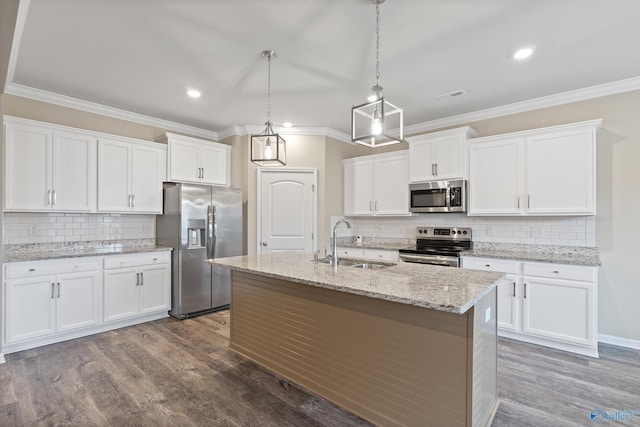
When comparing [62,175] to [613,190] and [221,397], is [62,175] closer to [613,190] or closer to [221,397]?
[221,397]

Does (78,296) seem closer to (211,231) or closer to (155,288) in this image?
(155,288)

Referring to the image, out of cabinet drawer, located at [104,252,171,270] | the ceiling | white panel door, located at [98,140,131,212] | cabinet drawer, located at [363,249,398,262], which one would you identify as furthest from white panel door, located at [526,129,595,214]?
white panel door, located at [98,140,131,212]

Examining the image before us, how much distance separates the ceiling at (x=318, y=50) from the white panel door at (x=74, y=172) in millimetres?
573

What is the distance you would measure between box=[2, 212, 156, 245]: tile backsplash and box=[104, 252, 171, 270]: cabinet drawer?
55cm

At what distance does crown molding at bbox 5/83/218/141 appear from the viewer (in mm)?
3521

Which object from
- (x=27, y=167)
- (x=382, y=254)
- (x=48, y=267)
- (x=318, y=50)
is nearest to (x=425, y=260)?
(x=382, y=254)

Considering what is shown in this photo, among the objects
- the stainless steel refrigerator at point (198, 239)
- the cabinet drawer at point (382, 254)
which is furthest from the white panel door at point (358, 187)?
the stainless steel refrigerator at point (198, 239)

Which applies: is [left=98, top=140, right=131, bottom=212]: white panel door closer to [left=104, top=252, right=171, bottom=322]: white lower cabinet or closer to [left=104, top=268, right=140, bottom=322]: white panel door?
[left=104, top=252, right=171, bottom=322]: white lower cabinet

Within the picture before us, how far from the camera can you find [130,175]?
4102 millimetres

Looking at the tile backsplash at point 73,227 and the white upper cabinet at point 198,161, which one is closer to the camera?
the tile backsplash at point 73,227

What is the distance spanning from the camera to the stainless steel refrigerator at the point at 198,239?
13.7ft

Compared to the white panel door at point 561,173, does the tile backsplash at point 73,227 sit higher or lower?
lower

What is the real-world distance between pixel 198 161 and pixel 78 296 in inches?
89.1

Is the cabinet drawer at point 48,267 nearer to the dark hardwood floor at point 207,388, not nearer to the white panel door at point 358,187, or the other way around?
the dark hardwood floor at point 207,388
